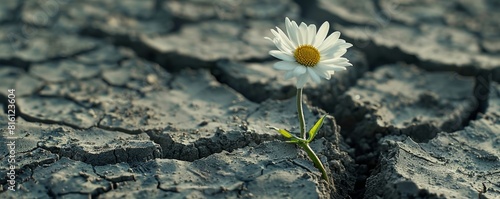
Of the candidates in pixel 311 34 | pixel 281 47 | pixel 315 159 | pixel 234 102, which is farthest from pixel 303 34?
pixel 234 102

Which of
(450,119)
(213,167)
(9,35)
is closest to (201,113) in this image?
(213,167)

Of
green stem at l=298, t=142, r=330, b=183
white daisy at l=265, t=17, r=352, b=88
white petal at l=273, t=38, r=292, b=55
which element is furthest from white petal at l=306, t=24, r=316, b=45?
green stem at l=298, t=142, r=330, b=183

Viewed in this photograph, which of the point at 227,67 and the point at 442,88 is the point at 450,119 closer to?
the point at 442,88

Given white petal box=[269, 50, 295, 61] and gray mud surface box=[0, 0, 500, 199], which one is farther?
gray mud surface box=[0, 0, 500, 199]

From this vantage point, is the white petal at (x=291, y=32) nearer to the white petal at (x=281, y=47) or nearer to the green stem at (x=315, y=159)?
the white petal at (x=281, y=47)

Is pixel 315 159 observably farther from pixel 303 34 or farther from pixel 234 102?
pixel 234 102

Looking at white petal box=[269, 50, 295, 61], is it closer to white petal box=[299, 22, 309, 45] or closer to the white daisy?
the white daisy
